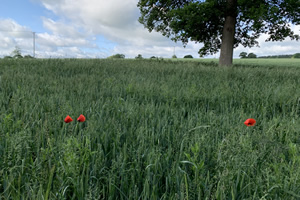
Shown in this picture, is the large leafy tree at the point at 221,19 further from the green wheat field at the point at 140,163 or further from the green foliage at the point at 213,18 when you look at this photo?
the green wheat field at the point at 140,163

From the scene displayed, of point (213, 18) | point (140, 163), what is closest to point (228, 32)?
point (213, 18)

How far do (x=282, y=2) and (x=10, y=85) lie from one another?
1544 cm

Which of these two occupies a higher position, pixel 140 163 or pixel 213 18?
pixel 213 18

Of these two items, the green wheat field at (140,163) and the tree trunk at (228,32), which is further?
the tree trunk at (228,32)

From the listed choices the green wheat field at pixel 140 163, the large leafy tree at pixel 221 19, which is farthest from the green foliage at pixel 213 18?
the green wheat field at pixel 140 163

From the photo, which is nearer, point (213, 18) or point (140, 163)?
point (140, 163)

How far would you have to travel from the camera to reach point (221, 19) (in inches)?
621

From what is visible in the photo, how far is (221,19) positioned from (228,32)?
1775 mm

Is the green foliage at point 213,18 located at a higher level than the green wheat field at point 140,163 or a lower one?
higher

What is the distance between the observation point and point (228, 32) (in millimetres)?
14602

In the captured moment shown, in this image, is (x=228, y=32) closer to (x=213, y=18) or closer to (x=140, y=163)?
(x=213, y=18)

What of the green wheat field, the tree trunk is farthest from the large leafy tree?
the green wheat field

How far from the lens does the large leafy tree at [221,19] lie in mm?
12695

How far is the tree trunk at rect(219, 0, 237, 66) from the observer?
1406 centimetres
